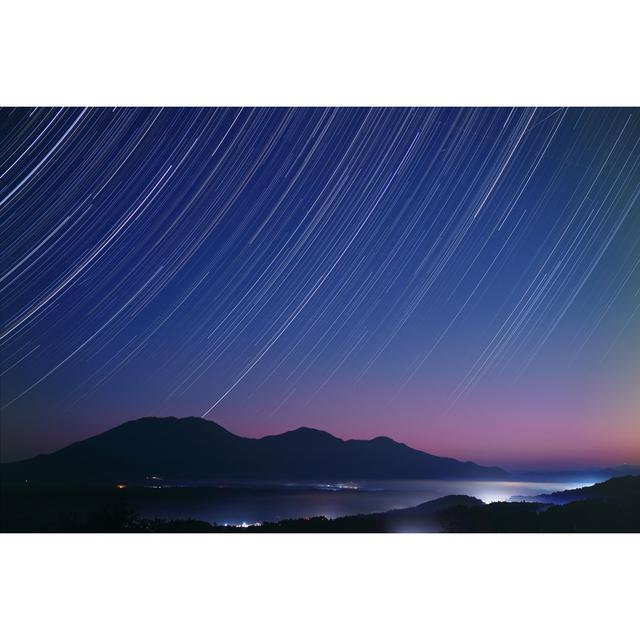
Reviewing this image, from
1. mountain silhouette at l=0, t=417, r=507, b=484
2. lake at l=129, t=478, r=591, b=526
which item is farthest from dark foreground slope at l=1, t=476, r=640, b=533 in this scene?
mountain silhouette at l=0, t=417, r=507, b=484

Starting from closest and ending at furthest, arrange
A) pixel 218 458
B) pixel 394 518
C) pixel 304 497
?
pixel 394 518, pixel 304 497, pixel 218 458

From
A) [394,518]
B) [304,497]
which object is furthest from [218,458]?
[394,518]

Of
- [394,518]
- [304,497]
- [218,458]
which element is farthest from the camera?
[218,458]

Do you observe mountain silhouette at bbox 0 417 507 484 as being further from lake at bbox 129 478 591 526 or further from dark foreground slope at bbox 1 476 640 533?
dark foreground slope at bbox 1 476 640 533

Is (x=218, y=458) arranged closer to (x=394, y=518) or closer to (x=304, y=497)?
(x=304, y=497)

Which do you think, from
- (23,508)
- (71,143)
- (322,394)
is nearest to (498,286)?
(322,394)

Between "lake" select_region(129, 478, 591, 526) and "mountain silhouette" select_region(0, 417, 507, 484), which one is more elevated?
"mountain silhouette" select_region(0, 417, 507, 484)
